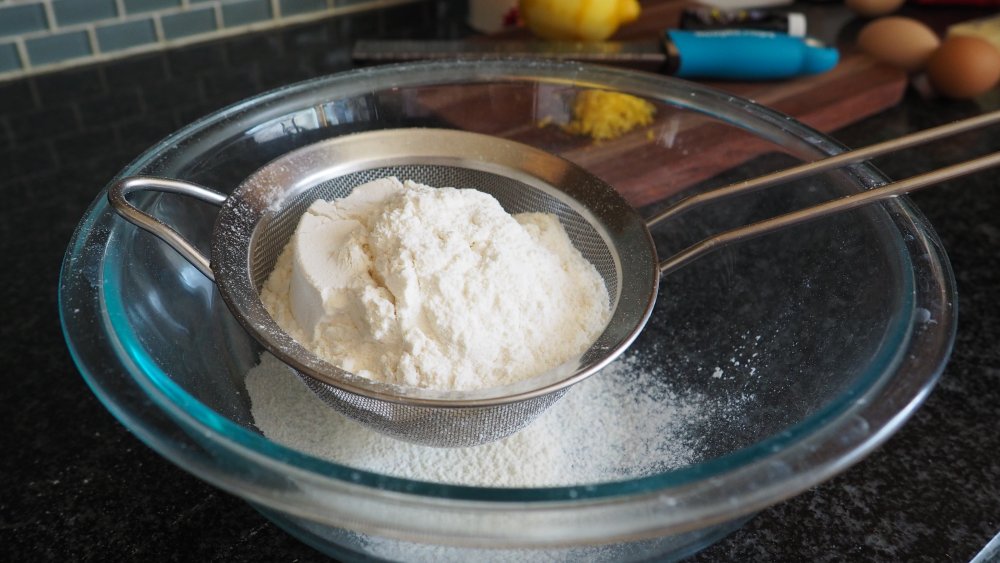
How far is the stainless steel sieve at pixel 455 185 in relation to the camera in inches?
22.0

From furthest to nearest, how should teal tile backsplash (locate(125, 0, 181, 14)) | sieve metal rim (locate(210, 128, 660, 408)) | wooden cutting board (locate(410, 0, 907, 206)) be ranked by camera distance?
teal tile backsplash (locate(125, 0, 181, 14))
wooden cutting board (locate(410, 0, 907, 206))
sieve metal rim (locate(210, 128, 660, 408))

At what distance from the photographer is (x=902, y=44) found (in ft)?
4.06

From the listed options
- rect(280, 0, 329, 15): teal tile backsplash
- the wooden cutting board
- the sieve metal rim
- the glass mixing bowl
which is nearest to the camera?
the glass mixing bowl

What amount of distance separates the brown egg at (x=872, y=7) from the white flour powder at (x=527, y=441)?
100 cm

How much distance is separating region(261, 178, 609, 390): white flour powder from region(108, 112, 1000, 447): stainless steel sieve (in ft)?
0.07

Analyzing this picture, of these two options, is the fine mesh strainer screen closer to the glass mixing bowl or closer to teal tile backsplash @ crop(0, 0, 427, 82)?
the glass mixing bowl

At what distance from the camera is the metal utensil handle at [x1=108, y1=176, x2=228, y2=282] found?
57 centimetres

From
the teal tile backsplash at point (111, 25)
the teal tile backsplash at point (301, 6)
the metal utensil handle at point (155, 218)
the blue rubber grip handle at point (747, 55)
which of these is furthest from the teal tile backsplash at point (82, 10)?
the blue rubber grip handle at point (747, 55)

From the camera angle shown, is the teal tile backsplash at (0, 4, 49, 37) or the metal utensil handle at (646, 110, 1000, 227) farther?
the teal tile backsplash at (0, 4, 49, 37)

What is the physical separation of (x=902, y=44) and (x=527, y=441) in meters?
0.98

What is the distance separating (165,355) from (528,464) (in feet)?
0.92

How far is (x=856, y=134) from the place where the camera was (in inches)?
45.9

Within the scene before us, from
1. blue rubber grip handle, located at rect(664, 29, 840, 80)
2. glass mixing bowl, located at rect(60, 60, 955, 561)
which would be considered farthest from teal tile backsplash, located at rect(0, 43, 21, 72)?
blue rubber grip handle, located at rect(664, 29, 840, 80)

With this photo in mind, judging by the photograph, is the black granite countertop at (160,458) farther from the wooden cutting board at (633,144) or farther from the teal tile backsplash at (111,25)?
the wooden cutting board at (633,144)
